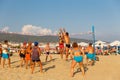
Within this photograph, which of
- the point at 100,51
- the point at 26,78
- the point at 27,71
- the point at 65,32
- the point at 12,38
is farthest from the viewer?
the point at 12,38

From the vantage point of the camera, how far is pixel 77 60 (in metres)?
10.6

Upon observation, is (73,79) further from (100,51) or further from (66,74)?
(100,51)

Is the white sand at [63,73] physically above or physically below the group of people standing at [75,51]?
below

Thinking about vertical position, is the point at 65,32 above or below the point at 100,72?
above

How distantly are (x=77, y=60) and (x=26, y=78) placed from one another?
6.75 feet

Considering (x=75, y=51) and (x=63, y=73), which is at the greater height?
(x=75, y=51)

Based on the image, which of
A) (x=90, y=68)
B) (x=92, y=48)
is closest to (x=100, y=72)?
(x=90, y=68)

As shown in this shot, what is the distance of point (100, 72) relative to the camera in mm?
11578

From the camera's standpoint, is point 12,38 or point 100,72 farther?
point 12,38

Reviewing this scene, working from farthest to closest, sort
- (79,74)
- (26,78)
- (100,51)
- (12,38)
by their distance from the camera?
(12,38) → (100,51) → (79,74) → (26,78)

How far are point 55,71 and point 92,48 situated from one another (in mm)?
2084

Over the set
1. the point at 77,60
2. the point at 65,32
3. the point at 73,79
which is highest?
the point at 65,32

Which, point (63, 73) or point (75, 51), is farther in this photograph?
point (63, 73)

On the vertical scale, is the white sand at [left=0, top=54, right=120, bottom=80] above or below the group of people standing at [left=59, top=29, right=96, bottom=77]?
below
